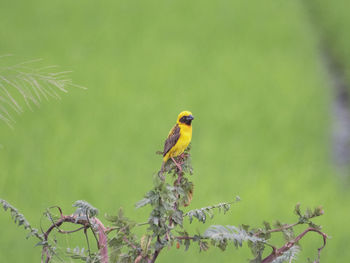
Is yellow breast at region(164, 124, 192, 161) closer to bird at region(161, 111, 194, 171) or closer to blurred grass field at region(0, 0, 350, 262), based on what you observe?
bird at region(161, 111, 194, 171)

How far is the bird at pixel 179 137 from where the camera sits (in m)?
2.55

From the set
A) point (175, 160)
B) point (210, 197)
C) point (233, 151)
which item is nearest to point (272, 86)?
point (233, 151)

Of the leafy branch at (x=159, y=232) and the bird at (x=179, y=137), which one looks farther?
the bird at (x=179, y=137)

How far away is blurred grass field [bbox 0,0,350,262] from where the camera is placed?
5.09 metres

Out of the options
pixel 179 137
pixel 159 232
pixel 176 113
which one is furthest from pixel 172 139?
pixel 176 113

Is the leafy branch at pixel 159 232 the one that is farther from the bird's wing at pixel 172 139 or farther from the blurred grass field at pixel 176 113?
the blurred grass field at pixel 176 113

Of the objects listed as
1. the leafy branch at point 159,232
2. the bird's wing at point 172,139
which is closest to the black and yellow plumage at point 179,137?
the bird's wing at point 172,139

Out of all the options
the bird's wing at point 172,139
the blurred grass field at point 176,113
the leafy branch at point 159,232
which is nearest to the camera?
Result: the leafy branch at point 159,232

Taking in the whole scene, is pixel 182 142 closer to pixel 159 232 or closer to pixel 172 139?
pixel 172 139

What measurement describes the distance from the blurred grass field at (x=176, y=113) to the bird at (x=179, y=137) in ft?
6.75

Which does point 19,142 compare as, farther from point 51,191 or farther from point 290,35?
point 290,35

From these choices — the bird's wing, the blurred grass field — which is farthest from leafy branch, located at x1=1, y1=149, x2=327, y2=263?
the blurred grass field

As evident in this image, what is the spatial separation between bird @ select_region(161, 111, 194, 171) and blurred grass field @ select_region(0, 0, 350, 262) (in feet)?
6.75

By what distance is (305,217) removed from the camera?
5.37 ft
